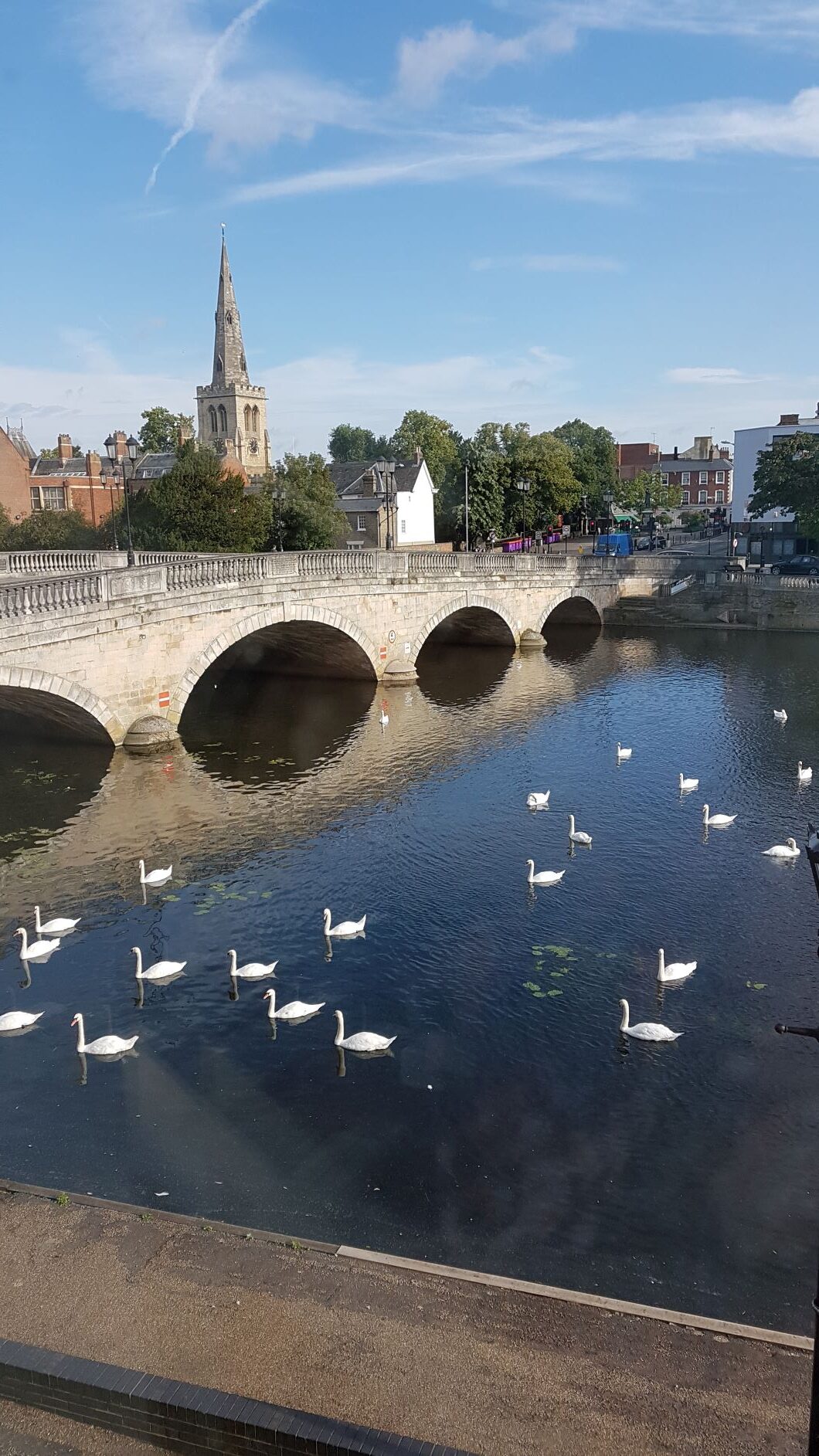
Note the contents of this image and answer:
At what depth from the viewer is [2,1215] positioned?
12.2 meters

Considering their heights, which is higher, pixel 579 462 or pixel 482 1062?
pixel 579 462

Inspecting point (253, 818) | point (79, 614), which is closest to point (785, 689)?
point (253, 818)

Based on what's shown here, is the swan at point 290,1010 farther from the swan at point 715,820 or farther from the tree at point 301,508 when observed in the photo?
the tree at point 301,508

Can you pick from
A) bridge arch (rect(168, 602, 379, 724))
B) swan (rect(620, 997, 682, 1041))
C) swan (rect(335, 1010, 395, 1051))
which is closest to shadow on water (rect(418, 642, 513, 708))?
bridge arch (rect(168, 602, 379, 724))

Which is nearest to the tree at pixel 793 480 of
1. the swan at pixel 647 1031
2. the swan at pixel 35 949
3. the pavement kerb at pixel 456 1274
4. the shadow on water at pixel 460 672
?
the shadow on water at pixel 460 672

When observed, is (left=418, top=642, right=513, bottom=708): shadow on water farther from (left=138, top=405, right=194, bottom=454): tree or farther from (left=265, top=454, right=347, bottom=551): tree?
(left=138, top=405, right=194, bottom=454): tree

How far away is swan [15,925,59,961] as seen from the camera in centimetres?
2028

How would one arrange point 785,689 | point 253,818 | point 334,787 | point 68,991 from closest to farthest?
point 68,991 < point 253,818 < point 334,787 < point 785,689

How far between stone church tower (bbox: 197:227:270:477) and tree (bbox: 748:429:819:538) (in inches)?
2089

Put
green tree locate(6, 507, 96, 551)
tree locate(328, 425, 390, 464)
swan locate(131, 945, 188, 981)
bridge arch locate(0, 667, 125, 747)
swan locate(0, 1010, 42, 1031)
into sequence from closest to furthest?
swan locate(0, 1010, 42, 1031) → swan locate(131, 945, 188, 981) → bridge arch locate(0, 667, 125, 747) → green tree locate(6, 507, 96, 551) → tree locate(328, 425, 390, 464)

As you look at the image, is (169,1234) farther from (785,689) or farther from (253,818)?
(785,689)

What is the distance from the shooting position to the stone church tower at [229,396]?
4274 inches

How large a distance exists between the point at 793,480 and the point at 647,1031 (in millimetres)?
64781

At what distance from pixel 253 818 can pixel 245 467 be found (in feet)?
285
